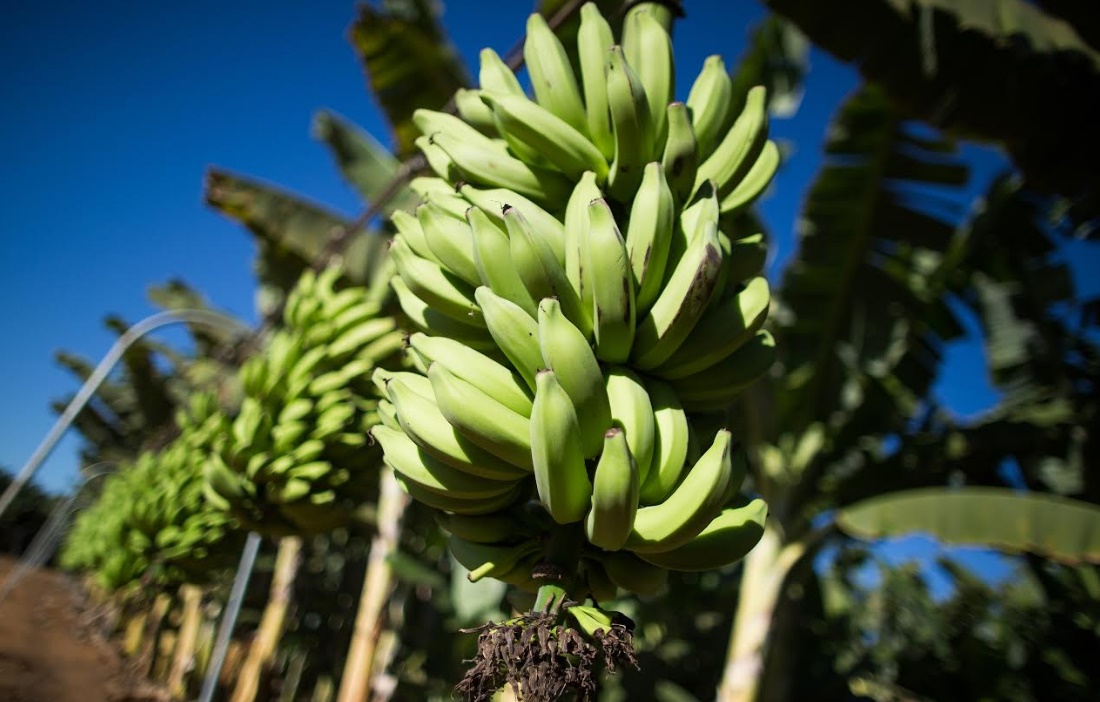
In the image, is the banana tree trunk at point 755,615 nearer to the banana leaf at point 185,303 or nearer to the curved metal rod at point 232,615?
the curved metal rod at point 232,615

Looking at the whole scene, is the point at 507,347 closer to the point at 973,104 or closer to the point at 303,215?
the point at 973,104

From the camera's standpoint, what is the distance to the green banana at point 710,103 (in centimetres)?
134

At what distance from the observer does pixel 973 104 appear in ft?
10.7

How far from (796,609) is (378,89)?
518cm

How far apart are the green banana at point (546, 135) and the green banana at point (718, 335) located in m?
0.35

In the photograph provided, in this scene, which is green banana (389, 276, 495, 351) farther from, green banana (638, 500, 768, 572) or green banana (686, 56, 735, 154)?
green banana (686, 56, 735, 154)

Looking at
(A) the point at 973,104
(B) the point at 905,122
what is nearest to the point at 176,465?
(A) the point at 973,104

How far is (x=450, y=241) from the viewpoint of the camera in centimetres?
110

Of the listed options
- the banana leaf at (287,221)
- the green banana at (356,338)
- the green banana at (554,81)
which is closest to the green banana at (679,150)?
the green banana at (554,81)

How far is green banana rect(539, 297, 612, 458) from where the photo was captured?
0.86 metres

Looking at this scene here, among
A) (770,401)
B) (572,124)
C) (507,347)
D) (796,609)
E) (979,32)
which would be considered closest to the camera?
(507,347)

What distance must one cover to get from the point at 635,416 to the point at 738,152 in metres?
0.69

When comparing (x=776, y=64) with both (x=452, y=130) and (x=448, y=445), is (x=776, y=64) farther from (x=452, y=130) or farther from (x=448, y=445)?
(x=448, y=445)

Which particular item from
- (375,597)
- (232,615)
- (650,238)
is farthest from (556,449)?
(375,597)
